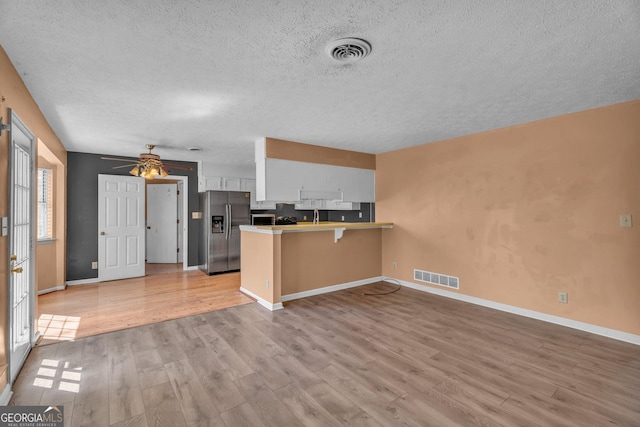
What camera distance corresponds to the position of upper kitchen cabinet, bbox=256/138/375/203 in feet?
14.1

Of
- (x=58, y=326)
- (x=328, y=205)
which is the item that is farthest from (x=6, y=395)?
(x=328, y=205)

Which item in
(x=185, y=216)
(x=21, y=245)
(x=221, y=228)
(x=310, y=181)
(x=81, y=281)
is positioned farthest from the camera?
(x=185, y=216)

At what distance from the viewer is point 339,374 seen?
2.39 metres

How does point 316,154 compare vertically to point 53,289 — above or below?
above

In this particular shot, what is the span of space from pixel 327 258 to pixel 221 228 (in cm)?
273

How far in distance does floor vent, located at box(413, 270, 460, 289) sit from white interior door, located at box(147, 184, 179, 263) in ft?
19.8

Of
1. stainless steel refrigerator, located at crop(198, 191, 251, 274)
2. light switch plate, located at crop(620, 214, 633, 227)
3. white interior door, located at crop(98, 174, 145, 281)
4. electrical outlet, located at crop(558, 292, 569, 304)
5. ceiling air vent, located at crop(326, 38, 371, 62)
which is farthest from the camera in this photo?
stainless steel refrigerator, located at crop(198, 191, 251, 274)

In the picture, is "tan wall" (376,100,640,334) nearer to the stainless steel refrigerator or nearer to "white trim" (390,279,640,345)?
"white trim" (390,279,640,345)

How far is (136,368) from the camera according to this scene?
98.2 inches

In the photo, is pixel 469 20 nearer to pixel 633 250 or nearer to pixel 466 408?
pixel 466 408

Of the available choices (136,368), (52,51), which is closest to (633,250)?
(136,368)

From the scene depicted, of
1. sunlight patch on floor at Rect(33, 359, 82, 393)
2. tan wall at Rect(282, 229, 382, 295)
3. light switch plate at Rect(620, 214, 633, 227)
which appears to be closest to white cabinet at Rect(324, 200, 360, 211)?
tan wall at Rect(282, 229, 382, 295)

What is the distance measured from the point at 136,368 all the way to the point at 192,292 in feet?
7.80

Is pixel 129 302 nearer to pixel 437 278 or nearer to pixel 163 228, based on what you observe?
pixel 163 228
